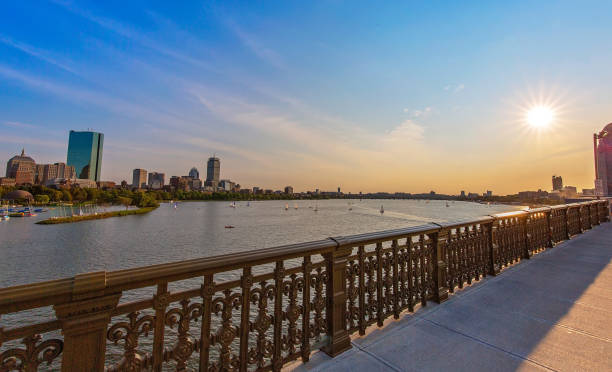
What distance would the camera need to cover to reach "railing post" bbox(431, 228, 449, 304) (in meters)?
3.81

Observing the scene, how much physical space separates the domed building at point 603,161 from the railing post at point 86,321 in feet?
74.5

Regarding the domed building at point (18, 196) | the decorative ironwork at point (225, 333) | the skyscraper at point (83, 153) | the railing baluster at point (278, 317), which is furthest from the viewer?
the skyscraper at point (83, 153)

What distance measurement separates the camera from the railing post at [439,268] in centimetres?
381

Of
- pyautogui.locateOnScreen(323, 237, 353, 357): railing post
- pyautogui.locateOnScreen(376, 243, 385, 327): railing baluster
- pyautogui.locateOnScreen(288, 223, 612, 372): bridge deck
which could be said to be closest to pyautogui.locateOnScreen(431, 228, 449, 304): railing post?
pyautogui.locateOnScreen(288, 223, 612, 372): bridge deck

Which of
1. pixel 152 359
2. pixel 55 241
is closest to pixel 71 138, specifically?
pixel 55 241

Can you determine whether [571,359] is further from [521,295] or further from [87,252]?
[87,252]

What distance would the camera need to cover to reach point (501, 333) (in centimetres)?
300

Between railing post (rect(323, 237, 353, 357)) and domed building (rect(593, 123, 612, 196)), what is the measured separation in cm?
2083

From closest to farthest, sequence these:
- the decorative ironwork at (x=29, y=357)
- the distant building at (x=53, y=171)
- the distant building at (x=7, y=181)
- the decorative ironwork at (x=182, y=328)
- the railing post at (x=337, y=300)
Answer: the decorative ironwork at (x=29, y=357)
the decorative ironwork at (x=182, y=328)
the railing post at (x=337, y=300)
the distant building at (x=7, y=181)
the distant building at (x=53, y=171)

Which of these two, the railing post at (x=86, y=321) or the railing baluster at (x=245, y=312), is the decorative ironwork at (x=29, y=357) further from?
the railing baluster at (x=245, y=312)

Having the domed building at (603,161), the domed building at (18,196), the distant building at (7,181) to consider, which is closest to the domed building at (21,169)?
the distant building at (7,181)

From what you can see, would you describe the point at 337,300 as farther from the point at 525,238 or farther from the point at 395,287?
the point at 525,238

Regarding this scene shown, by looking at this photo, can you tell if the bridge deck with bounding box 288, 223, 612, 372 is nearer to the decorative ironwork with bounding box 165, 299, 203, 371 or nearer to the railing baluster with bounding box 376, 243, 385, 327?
the railing baluster with bounding box 376, 243, 385, 327

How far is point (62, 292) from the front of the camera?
53.6 inches
